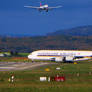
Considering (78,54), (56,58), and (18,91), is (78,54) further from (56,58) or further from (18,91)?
(18,91)

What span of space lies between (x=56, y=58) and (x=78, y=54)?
8.58m

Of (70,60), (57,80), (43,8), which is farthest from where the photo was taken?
(70,60)

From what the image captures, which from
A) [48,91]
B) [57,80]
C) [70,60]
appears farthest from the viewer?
[70,60]

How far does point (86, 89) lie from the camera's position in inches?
1791

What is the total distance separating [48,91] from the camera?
143 ft

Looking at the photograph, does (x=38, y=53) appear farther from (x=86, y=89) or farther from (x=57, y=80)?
(x=86, y=89)

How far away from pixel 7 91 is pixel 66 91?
7287 mm

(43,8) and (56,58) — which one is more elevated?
(43,8)

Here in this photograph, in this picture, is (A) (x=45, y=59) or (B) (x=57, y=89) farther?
(A) (x=45, y=59)

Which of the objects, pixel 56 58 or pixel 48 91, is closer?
pixel 48 91

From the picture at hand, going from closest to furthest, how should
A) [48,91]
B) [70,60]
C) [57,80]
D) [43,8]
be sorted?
[48,91]
[57,80]
[43,8]
[70,60]

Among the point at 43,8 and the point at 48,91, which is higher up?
the point at 43,8

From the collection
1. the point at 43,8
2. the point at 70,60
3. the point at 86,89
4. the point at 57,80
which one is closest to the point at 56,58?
the point at 70,60

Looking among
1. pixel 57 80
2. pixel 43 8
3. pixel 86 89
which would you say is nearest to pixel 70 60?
pixel 43 8
